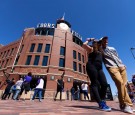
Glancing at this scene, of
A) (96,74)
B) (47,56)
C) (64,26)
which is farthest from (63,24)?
(96,74)

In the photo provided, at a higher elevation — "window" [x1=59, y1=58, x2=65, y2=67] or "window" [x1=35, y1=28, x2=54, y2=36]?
"window" [x1=35, y1=28, x2=54, y2=36]

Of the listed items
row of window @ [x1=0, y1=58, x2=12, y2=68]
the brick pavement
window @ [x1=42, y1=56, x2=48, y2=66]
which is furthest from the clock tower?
the brick pavement

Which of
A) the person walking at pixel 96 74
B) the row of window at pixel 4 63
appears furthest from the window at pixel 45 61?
the person walking at pixel 96 74

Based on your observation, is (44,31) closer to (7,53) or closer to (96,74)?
(7,53)

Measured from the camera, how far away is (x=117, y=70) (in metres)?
3.71

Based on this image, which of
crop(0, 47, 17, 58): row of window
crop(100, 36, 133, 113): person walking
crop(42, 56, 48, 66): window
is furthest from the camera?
crop(0, 47, 17, 58): row of window

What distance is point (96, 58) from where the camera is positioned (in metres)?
3.73

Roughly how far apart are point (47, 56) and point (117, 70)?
23843mm

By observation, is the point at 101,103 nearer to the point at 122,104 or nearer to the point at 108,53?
the point at 122,104

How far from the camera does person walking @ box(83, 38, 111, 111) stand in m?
3.46

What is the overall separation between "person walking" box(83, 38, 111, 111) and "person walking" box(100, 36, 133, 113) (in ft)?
0.73

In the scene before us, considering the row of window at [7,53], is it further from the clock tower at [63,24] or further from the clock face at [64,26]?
the clock face at [64,26]

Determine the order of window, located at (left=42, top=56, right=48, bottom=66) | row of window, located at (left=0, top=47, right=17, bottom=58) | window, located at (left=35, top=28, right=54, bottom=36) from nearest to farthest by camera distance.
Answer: window, located at (left=42, top=56, right=48, bottom=66) < window, located at (left=35, top=28, right=54, bottom=36) < row of window, located at (left=0, top=47, right=17, bottom=58)

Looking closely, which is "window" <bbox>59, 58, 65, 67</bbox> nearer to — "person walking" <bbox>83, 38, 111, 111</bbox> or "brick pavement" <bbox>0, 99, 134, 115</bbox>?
"brick pavement" <bbox>0, 99, 134, 115</bbox>
